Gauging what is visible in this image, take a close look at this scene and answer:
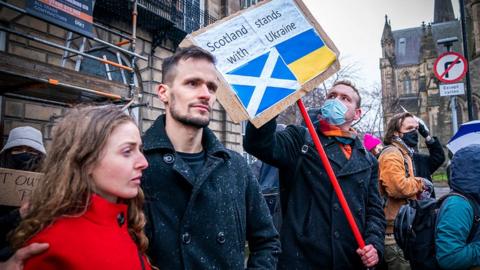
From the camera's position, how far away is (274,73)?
251 cm

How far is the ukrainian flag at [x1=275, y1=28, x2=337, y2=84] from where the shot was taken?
2570 mm

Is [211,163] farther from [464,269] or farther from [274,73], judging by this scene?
[464,269]

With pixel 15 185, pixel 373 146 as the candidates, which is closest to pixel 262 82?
pixel 15 185

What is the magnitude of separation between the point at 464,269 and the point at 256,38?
2042 mm

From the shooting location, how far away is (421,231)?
102 inches

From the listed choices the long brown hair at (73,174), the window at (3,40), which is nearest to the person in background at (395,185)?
the long brown hair at (73,174)

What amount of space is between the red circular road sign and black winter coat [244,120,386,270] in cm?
583

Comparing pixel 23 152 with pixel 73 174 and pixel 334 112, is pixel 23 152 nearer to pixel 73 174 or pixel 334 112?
pixel 73 174

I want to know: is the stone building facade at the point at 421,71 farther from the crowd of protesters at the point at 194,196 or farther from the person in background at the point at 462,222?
the crowd of protesters at the point at 194,196

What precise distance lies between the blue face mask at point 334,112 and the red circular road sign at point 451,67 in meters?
5.68

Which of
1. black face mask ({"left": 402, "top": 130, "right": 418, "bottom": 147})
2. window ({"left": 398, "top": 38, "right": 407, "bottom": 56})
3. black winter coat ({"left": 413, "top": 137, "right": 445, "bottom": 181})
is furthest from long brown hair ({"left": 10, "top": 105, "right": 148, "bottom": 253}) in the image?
window ({"left": 398, "top": 38, "right": 407, "bottom": 56})

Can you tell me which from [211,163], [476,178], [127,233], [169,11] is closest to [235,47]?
[211,163]

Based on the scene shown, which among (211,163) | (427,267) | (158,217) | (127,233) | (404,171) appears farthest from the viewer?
(404,171)

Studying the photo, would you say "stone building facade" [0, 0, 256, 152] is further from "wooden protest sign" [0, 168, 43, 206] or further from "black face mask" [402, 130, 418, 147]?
"black face mask" [402, 130, 418, 147]
